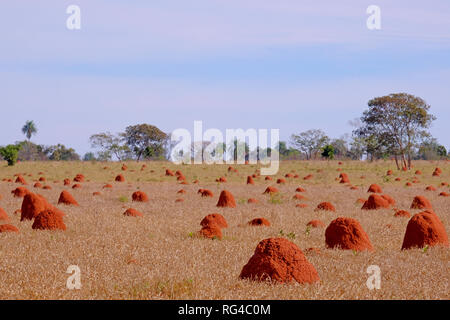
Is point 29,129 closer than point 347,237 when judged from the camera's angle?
No

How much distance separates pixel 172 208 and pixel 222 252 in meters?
7.40

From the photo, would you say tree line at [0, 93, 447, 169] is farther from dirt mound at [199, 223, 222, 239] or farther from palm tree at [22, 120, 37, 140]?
dirt mound at [199, 223, 222, 239]

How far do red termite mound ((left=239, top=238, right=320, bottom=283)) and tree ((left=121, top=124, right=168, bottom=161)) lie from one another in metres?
61.9

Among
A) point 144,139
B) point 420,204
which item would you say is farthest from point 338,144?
point 420,204

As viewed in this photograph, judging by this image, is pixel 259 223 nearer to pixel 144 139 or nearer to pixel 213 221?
pixel 213 221

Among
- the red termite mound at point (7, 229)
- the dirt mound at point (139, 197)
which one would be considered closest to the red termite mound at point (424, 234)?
the red termite mound at point (7, 229)

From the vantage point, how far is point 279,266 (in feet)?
23.0

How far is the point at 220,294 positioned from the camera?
6172mm

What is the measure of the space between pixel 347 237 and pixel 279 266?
10.8ft

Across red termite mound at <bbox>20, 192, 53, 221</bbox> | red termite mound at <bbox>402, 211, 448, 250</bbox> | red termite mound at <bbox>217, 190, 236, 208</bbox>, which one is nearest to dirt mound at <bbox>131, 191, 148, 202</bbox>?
red termite mound at <bbox>217, 190, 236, 208</bbox>

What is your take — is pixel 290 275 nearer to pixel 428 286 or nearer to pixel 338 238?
pixel 428 286

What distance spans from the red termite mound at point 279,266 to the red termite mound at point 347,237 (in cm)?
288

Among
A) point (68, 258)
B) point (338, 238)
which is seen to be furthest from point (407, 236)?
point (68, 258)

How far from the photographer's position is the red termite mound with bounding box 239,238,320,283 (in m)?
6.96
